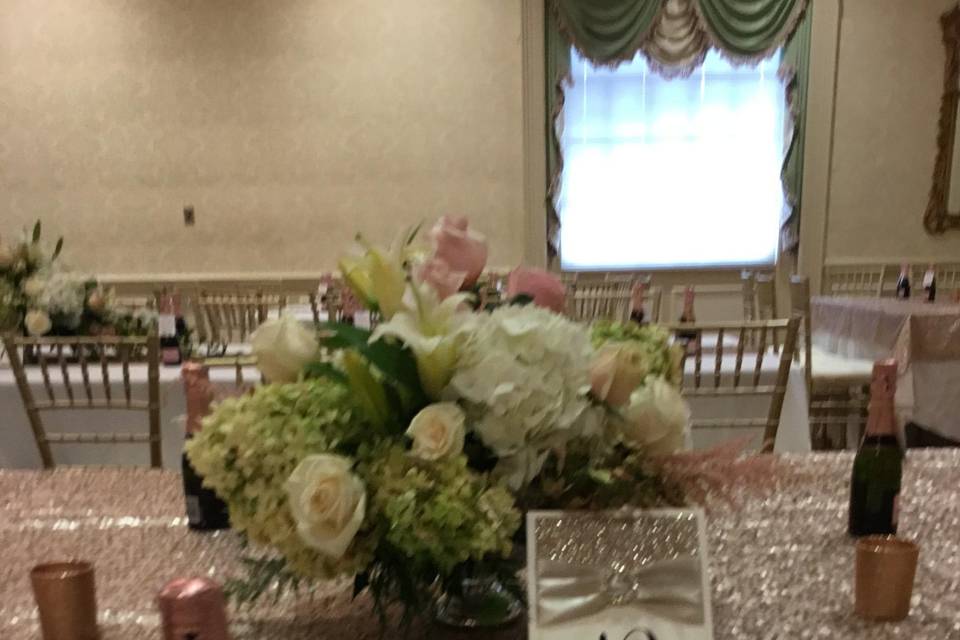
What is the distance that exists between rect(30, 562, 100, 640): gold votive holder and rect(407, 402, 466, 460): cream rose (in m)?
0.36

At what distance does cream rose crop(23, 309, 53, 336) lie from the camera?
218 centimetres

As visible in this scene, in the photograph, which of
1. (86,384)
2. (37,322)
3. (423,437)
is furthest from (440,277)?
(37,322)

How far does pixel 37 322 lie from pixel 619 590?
2058mm

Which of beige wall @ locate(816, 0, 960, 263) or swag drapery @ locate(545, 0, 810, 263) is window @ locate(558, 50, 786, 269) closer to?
swag drapery @ locate(545, 0, 810, 263)

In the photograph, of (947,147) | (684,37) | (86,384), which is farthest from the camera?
(947,147)

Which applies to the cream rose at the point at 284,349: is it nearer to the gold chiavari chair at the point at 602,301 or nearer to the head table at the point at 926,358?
the gold chiavari chair at the point at 602,301

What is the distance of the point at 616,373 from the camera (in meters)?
0.64

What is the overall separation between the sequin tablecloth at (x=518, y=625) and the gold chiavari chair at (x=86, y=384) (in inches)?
15.5

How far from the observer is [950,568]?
0.84 metres

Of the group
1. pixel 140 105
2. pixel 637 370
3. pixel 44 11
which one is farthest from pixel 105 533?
pixel 44 11

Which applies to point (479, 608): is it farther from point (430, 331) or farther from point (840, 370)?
point (840, 370)

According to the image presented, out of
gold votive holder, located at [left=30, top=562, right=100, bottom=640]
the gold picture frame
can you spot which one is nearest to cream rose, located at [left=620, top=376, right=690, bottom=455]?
gold votive holder, located at [left=30, top=562, right=100, bottom=640]

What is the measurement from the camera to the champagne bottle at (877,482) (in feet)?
3.03

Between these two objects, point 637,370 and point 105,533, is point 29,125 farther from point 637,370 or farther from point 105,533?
point 637,370
